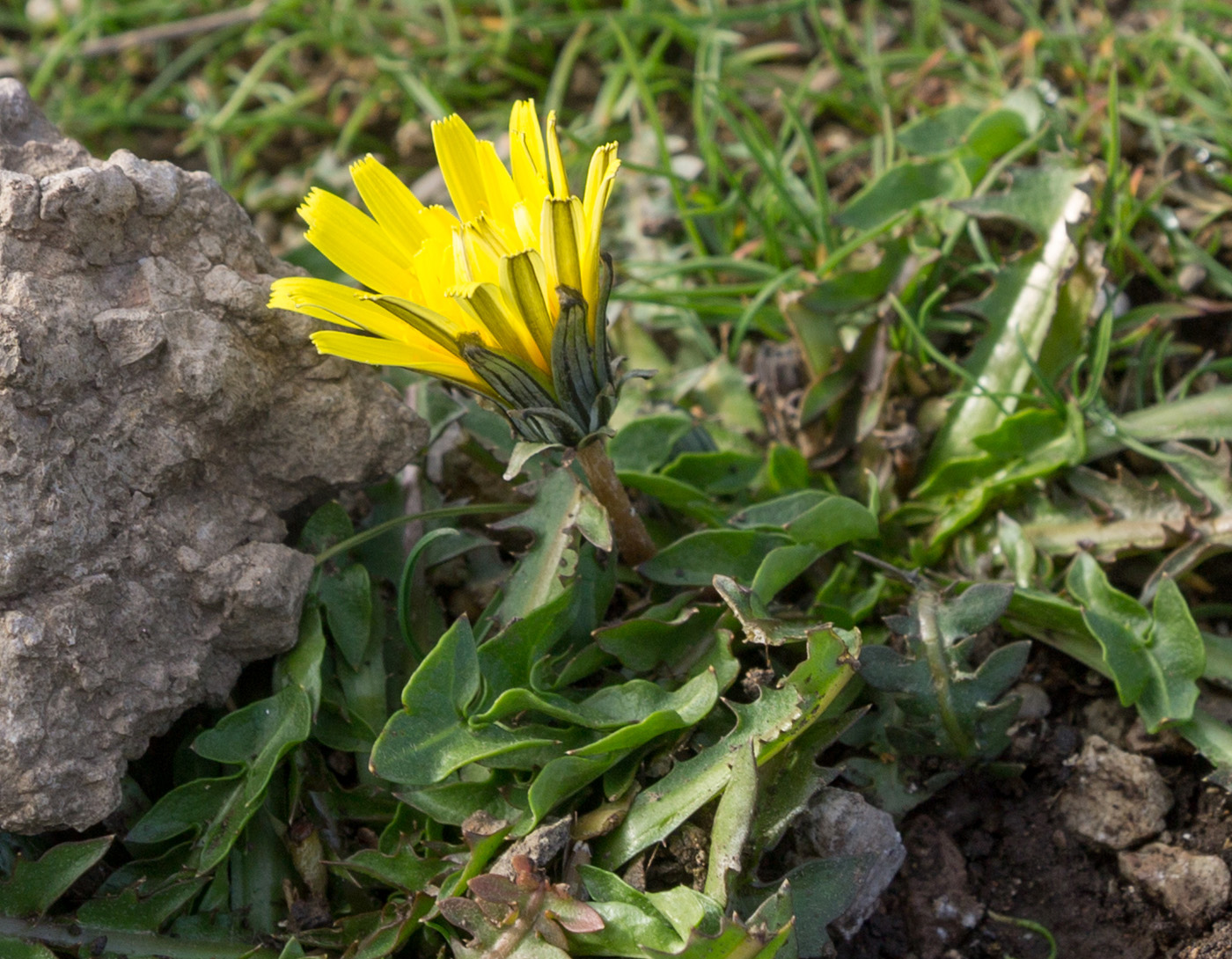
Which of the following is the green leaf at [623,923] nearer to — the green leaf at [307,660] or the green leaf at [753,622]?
the green leaf at [753,622]

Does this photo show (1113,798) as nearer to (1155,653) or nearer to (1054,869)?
(1054,869)

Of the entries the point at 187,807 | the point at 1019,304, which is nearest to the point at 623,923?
the point at 187,807

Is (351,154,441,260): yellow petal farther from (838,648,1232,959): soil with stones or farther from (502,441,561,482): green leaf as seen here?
(838,648,1232,959): soil with stones

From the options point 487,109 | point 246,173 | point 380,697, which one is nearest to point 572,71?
point 487,109

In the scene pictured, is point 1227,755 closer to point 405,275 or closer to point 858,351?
point 858,351

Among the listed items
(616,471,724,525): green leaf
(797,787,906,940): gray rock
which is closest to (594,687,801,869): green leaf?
(797,787,906,940): gray rock

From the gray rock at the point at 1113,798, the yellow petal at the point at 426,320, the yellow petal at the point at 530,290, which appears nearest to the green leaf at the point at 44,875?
the yellow petal at the point at 426,320
